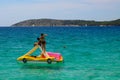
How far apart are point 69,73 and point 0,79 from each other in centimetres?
423

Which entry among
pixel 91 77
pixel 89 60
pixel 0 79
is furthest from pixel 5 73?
pixel 89 60

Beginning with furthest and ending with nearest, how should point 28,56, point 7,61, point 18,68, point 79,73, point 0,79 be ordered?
point 7,61, point 28,56, point 18,68, point 79,73, point 0,79

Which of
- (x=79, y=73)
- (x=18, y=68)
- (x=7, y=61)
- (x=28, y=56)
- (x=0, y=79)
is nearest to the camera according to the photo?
(x=0, y=79)

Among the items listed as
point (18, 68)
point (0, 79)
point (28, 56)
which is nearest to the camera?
point (0, 79)

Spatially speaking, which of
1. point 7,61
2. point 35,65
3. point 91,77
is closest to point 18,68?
point 35,65

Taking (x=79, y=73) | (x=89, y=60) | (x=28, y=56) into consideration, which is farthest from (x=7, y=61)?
(x=79, y=73)

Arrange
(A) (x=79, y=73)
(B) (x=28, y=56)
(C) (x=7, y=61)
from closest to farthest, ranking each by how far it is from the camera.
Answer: (A) (x=79, y=73)
(B) (x=28, y=56)
(C) (x=7, y=61)

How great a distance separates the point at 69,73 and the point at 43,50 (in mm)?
4392

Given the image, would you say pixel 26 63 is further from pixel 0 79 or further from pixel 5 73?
pixel 0 79

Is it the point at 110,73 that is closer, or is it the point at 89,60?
the point at 110,73

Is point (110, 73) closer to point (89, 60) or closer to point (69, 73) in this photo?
point (69, 73)

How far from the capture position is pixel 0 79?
21.1m

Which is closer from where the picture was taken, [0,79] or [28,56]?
[0,79]

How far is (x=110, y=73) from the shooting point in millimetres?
23031
